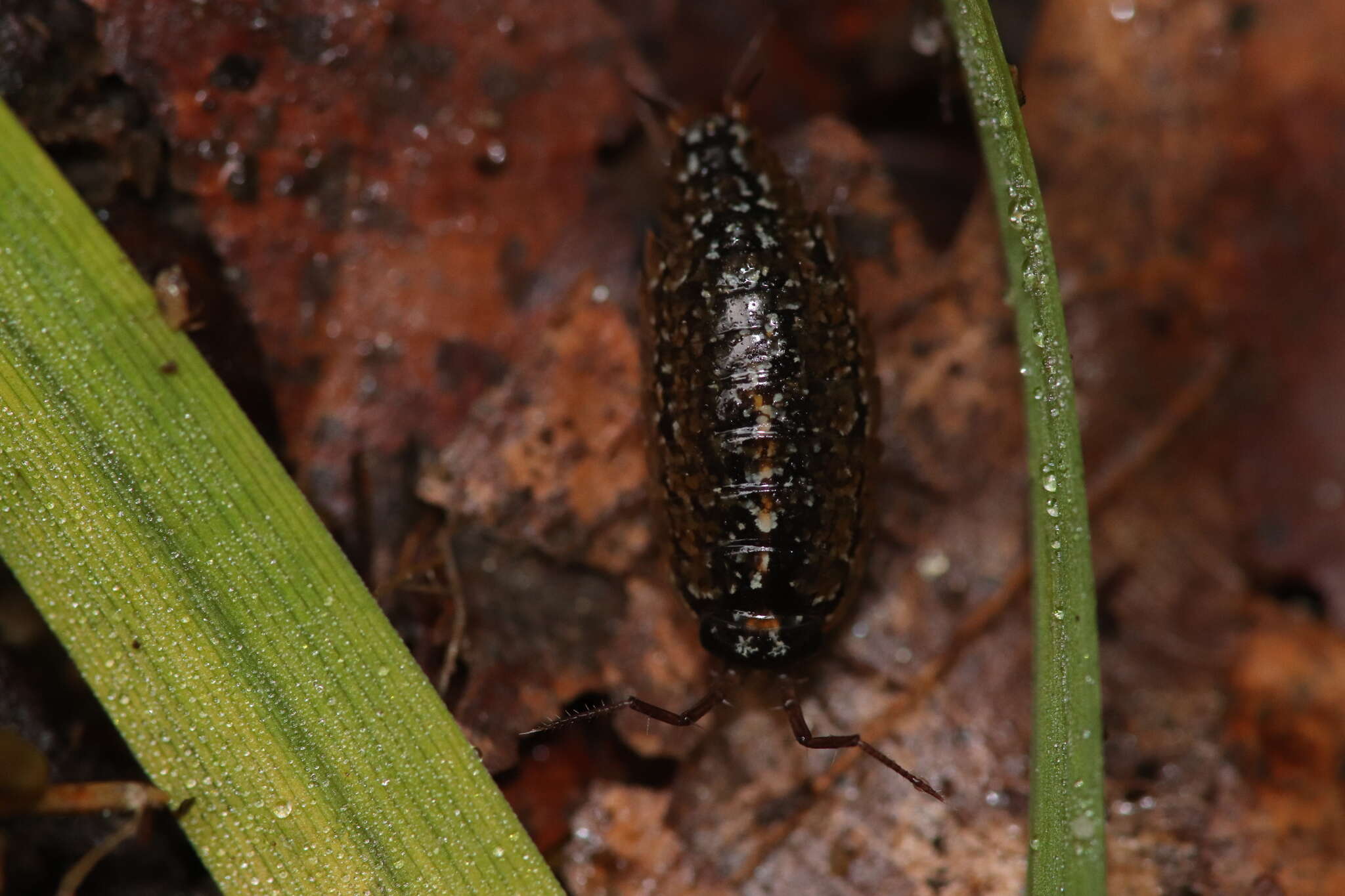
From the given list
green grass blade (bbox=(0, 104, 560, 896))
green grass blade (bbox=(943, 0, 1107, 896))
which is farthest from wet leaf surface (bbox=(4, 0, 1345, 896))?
green grass blade (bbox=(943, 0, 1107, 896))

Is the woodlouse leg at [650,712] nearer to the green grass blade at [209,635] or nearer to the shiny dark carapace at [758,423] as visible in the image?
the shiny dark carapace at [758,423]

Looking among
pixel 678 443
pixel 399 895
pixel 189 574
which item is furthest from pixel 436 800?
pixel 678 443

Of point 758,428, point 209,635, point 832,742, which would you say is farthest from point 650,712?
point 209,635

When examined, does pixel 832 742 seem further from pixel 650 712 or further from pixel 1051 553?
pixel 1051 553

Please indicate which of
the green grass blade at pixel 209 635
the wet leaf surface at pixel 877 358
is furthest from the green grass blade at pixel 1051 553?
the green grass blade at pixel 209 635

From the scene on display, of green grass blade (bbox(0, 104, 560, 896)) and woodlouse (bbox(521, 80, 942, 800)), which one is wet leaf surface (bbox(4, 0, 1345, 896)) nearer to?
woodlouse (bbox(521, 80, 942, 800))

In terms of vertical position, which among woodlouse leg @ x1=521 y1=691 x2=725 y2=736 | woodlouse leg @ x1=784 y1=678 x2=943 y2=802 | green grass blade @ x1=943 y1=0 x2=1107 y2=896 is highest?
green grass blade @ x1=943 y1=0 x2=1107 y2=896

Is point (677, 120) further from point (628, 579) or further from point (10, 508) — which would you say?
point (10, 508)
